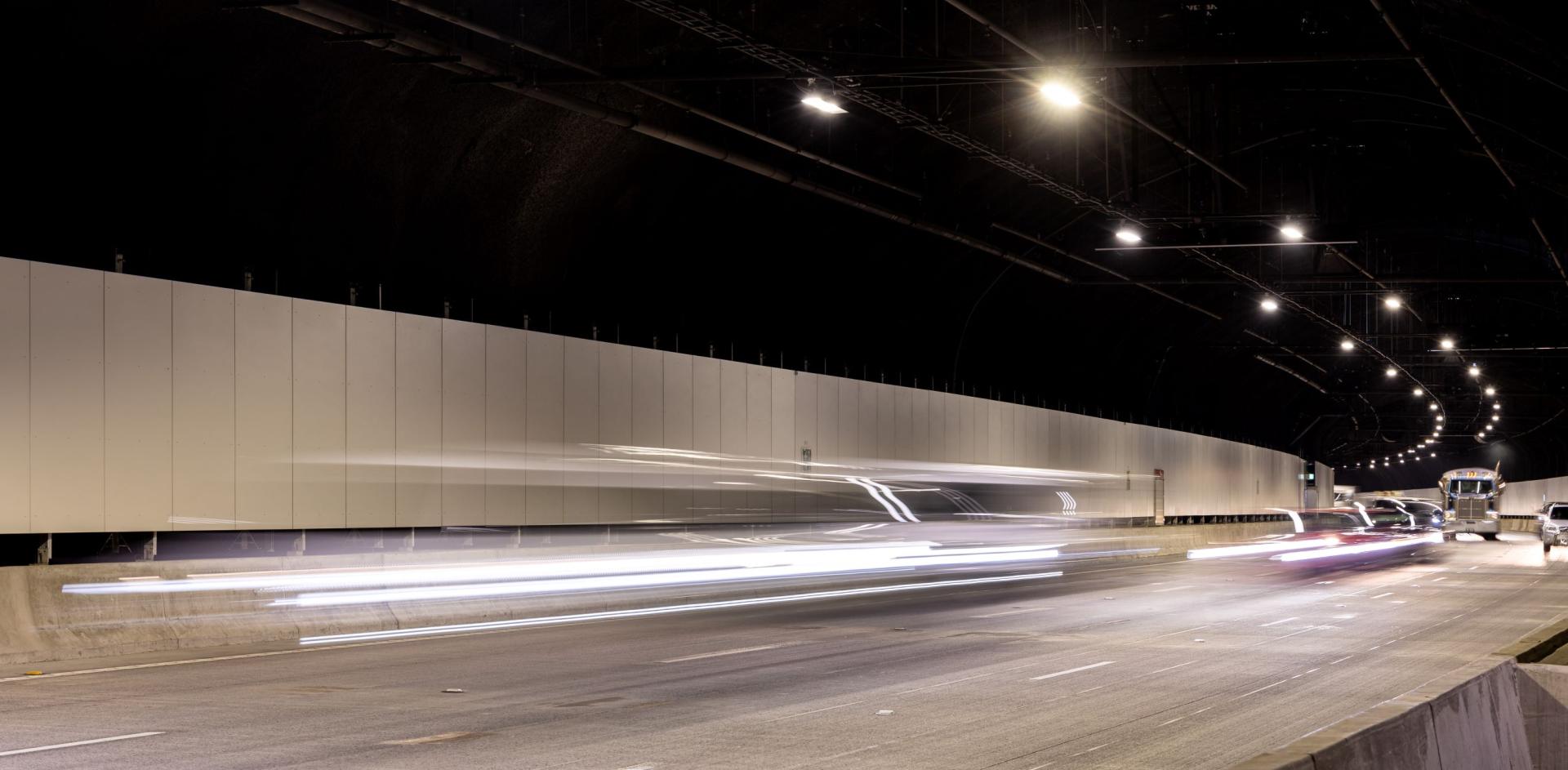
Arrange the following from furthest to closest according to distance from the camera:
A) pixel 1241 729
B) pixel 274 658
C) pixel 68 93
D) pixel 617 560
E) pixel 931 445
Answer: pixel 931 445
pixel 617 560
pixel 68 93
pixel 274 658
pixel 1241 729

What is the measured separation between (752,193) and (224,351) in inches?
665

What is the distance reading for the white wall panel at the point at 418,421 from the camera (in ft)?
85.5

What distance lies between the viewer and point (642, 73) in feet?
81.0

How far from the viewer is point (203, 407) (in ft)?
74.2

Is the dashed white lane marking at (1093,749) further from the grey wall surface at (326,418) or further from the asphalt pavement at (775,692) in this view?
the grey wall surface at (326,418)

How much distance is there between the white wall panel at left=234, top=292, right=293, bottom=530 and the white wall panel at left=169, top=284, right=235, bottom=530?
0.17 meters

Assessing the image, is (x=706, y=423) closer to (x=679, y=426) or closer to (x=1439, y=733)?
(x=679, y=426)

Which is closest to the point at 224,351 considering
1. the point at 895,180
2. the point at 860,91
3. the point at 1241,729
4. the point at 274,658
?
the point at 274,658

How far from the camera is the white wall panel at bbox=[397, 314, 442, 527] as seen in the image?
2605 centimetres

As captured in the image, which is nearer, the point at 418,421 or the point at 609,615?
the point at 609,615

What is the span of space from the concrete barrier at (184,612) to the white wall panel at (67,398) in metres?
2.42

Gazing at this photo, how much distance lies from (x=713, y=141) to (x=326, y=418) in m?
10.9

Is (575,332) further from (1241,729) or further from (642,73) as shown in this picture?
(1241,729)

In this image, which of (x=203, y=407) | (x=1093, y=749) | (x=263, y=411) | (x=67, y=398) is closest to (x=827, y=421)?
(x=263, y=411)
